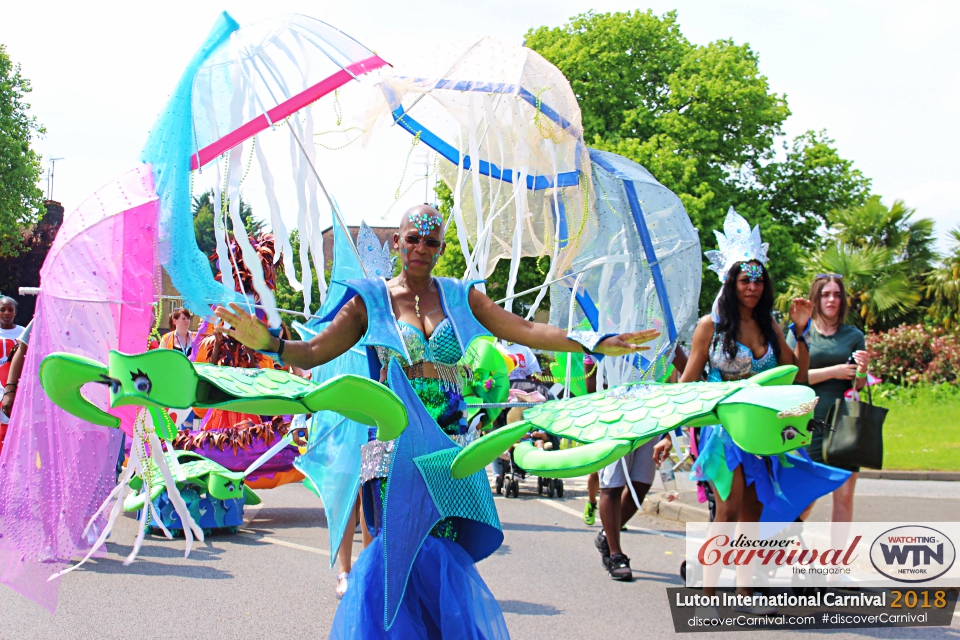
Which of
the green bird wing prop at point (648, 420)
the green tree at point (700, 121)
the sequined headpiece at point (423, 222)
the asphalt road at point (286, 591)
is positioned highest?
the green tree at point (700, 121)

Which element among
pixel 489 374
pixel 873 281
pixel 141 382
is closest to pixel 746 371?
pixel 489 374

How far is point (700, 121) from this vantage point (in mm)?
25234

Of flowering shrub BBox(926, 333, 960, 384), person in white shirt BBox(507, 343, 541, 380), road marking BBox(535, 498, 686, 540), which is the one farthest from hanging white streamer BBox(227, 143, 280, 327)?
flowering shrub BBox(926, 333, 960, 384)

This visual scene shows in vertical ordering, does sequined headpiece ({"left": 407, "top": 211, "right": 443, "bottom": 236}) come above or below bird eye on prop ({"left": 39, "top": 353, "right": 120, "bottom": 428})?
above

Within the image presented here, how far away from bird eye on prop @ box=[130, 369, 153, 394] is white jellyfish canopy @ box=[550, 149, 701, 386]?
349cm

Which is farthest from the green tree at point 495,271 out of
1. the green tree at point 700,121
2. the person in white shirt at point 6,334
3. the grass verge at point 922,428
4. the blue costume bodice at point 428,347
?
the blue costume bodice at point 428,347

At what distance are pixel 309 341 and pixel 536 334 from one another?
3.03ft

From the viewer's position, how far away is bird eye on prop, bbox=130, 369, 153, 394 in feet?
9.35

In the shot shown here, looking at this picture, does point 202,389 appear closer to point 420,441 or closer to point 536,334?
point 420,441

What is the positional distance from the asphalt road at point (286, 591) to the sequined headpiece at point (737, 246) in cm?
206

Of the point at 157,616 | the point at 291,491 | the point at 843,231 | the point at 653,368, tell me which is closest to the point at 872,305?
the point at 843,231

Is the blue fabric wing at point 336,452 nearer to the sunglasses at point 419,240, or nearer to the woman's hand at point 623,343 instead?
the sunglasses at point 419,240

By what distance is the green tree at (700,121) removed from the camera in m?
24.7

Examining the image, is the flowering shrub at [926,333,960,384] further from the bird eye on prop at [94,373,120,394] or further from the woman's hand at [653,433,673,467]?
the bird eye on prop at [94,373,120,394]
